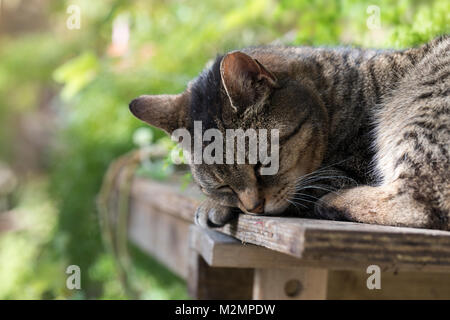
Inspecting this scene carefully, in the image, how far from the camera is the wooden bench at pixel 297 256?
1.15 meters

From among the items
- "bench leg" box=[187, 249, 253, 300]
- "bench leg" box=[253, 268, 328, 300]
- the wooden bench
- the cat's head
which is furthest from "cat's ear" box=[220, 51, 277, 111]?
"bench leg" box=[187, 249, 253, 300]

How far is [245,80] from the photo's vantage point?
1735mm

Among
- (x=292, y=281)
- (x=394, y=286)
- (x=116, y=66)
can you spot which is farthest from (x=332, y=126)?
(x=116, y=66)

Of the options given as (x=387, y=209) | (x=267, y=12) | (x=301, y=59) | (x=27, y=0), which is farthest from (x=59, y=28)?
(x=387, y=209)

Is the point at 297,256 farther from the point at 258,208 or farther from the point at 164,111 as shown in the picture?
the point at 164,111

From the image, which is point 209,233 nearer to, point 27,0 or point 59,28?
point 59,28

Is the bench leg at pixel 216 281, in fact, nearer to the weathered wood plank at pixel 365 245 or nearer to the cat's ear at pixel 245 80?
the cat's ear at pixel 245 80

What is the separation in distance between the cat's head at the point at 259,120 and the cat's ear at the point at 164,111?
69mm

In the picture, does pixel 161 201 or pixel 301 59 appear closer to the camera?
pixel 301 59

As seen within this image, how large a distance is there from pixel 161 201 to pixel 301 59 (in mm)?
1181

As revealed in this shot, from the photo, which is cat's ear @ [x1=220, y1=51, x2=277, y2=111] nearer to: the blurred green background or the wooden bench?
the wooden bench

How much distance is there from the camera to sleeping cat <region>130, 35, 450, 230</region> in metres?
1.57

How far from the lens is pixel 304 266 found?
1679mm

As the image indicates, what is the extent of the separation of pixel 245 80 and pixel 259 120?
131 millimetres
